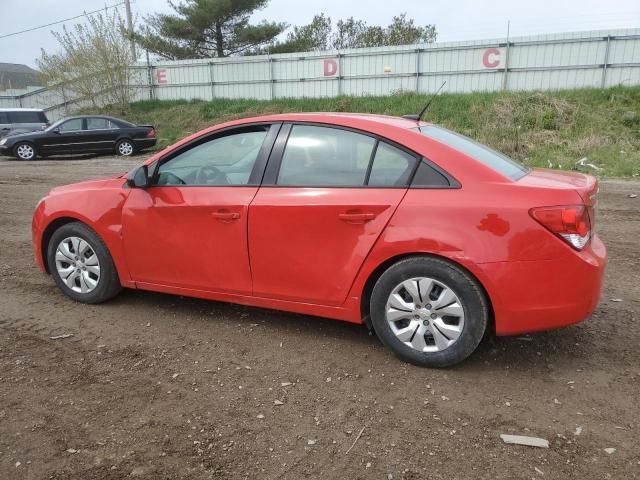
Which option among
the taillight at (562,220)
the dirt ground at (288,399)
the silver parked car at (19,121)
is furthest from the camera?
the silver parked car at (19,121)

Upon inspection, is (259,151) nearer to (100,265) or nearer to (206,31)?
(100,265)

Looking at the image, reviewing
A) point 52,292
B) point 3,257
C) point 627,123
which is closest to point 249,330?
point 52,292

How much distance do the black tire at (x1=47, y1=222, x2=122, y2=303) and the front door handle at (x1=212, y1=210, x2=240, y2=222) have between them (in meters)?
1.13

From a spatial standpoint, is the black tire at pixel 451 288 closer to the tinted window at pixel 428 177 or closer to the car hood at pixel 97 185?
the tinted window at pixel 428 177

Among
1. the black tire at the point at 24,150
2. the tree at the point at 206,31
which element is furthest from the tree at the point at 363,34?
the black tire at the point at 24,150

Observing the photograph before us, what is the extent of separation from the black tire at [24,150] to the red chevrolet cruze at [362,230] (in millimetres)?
15826

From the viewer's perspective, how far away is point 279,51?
31516 mm

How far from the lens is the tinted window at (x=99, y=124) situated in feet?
59.0

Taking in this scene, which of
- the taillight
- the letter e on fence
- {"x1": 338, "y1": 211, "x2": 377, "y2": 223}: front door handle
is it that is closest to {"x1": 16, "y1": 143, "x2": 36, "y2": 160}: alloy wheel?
the letter e on fence

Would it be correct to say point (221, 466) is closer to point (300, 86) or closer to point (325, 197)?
point (325, 197)

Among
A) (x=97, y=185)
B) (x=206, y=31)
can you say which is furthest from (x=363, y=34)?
(x=97, y=185)

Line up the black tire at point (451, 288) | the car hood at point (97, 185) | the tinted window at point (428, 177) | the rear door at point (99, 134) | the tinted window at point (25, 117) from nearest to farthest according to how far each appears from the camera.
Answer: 1. the black tire at point (451, 288)
2. the tinted window at point (428, 177)
3. the car hood at point (97, 185)
4. the rear door at point (99, 134)
5. the tinted window at point (25, 117)

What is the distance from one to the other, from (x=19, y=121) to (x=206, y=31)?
14.0m

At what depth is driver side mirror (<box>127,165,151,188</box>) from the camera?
386 centimetres
